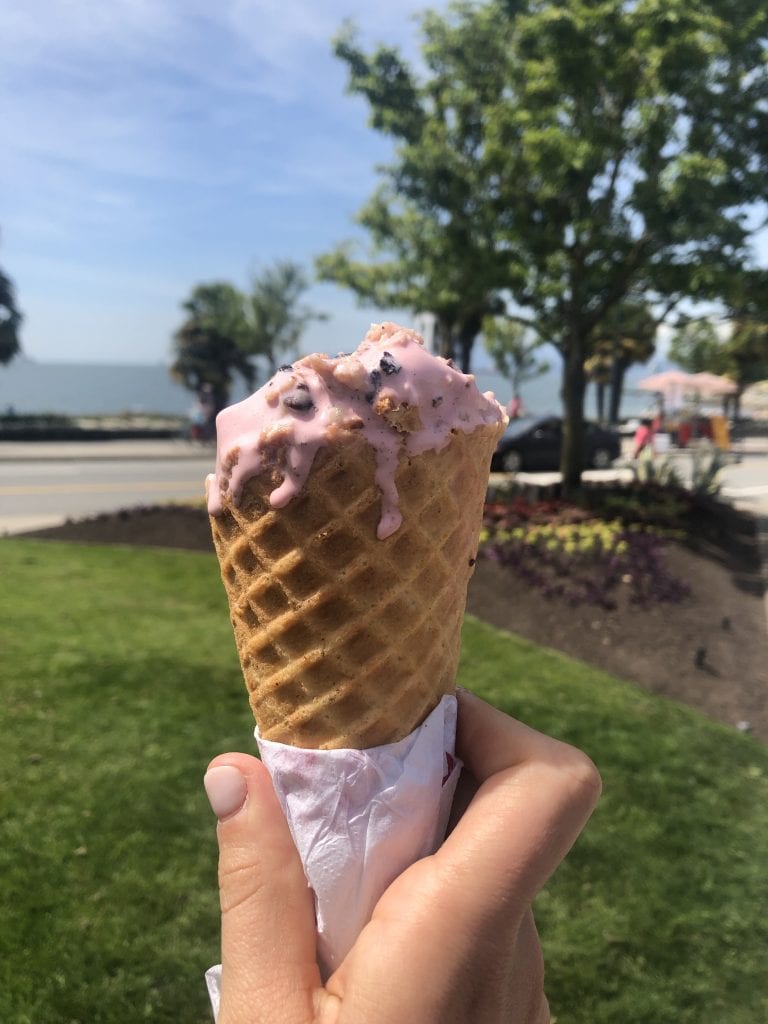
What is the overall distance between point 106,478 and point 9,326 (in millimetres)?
16916

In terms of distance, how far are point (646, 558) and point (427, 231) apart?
612cm

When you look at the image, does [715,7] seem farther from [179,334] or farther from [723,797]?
[179,334]

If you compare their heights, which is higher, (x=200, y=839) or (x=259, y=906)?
(x=259, y=906)

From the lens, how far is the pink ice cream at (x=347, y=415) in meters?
1.69

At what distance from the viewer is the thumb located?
153cm

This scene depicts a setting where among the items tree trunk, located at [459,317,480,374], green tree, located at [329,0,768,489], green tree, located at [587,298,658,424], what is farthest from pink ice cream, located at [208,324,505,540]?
tree trunk, located at [459,317,480,374]

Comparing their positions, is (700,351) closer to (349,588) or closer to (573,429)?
(573,429)

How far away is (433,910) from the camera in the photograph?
57.1 inches

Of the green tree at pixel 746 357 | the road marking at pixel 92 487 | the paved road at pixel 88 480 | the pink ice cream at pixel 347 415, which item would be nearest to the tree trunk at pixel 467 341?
the paved road at pixel 88 480

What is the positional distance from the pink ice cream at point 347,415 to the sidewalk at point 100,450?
78.5 ft

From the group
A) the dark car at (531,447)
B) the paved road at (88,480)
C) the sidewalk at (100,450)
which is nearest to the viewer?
the paved road at (88,480)

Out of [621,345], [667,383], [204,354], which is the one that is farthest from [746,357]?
[204,354]

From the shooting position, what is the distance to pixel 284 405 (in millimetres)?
1720

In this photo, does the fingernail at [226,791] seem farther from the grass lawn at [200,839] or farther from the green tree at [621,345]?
the green tree at [621,345]
